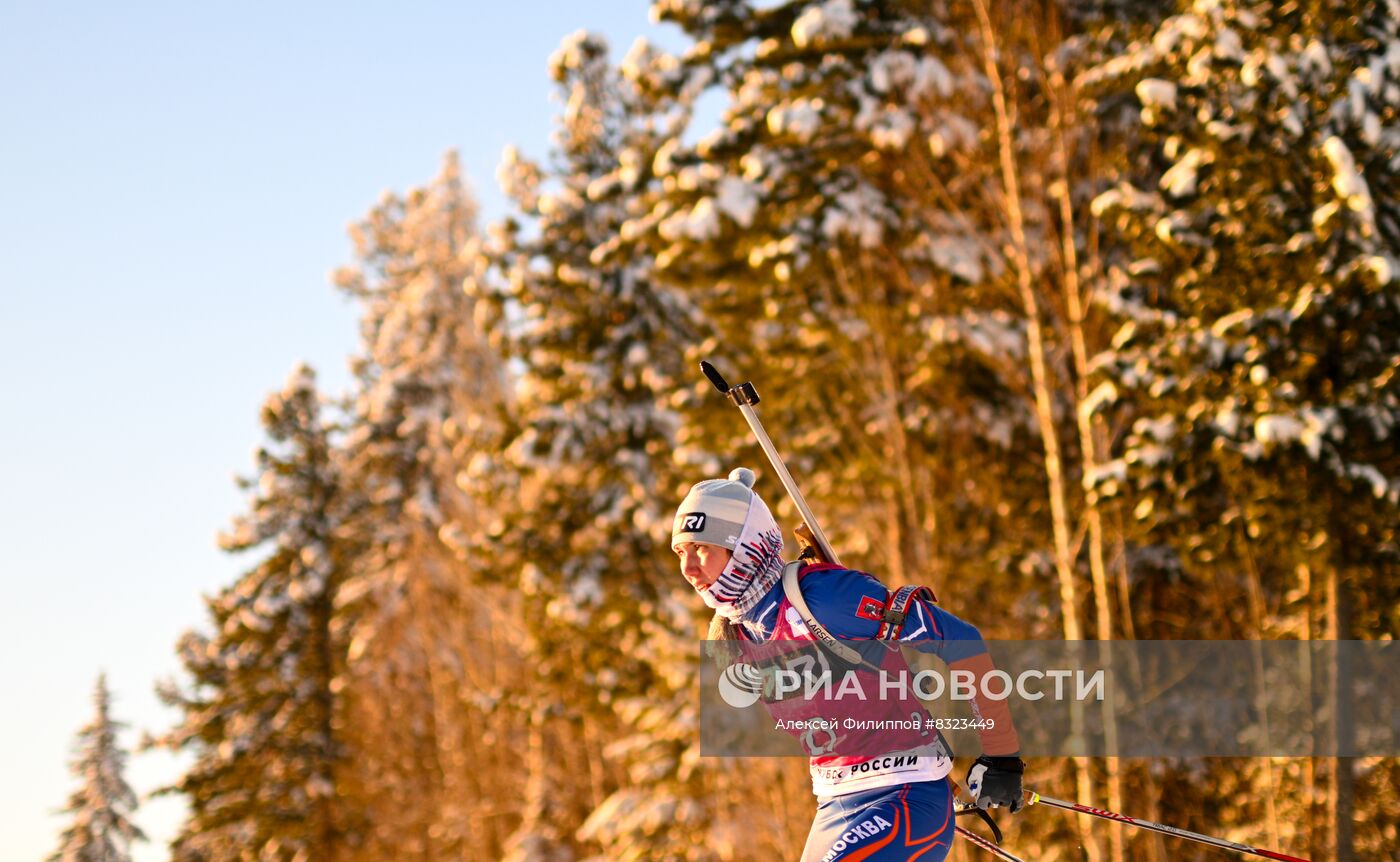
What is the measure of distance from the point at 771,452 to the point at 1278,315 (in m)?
8.22

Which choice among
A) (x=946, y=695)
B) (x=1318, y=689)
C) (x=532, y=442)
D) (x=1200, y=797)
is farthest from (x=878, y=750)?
(x=532, y=442)

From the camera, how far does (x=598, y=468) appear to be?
22.5 m

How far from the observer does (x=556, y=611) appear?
2164cm

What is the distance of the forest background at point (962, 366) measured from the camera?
12062 millimetres

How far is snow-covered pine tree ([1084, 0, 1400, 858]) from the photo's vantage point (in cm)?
1164

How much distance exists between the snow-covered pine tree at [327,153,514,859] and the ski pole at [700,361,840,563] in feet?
85.8

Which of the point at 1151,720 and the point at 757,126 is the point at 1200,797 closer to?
the point at 1151,720

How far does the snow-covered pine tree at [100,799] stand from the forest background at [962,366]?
163cm

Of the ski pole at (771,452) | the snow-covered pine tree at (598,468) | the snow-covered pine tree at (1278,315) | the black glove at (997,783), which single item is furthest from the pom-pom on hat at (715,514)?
the snow-covered pine tree at (598,468)
